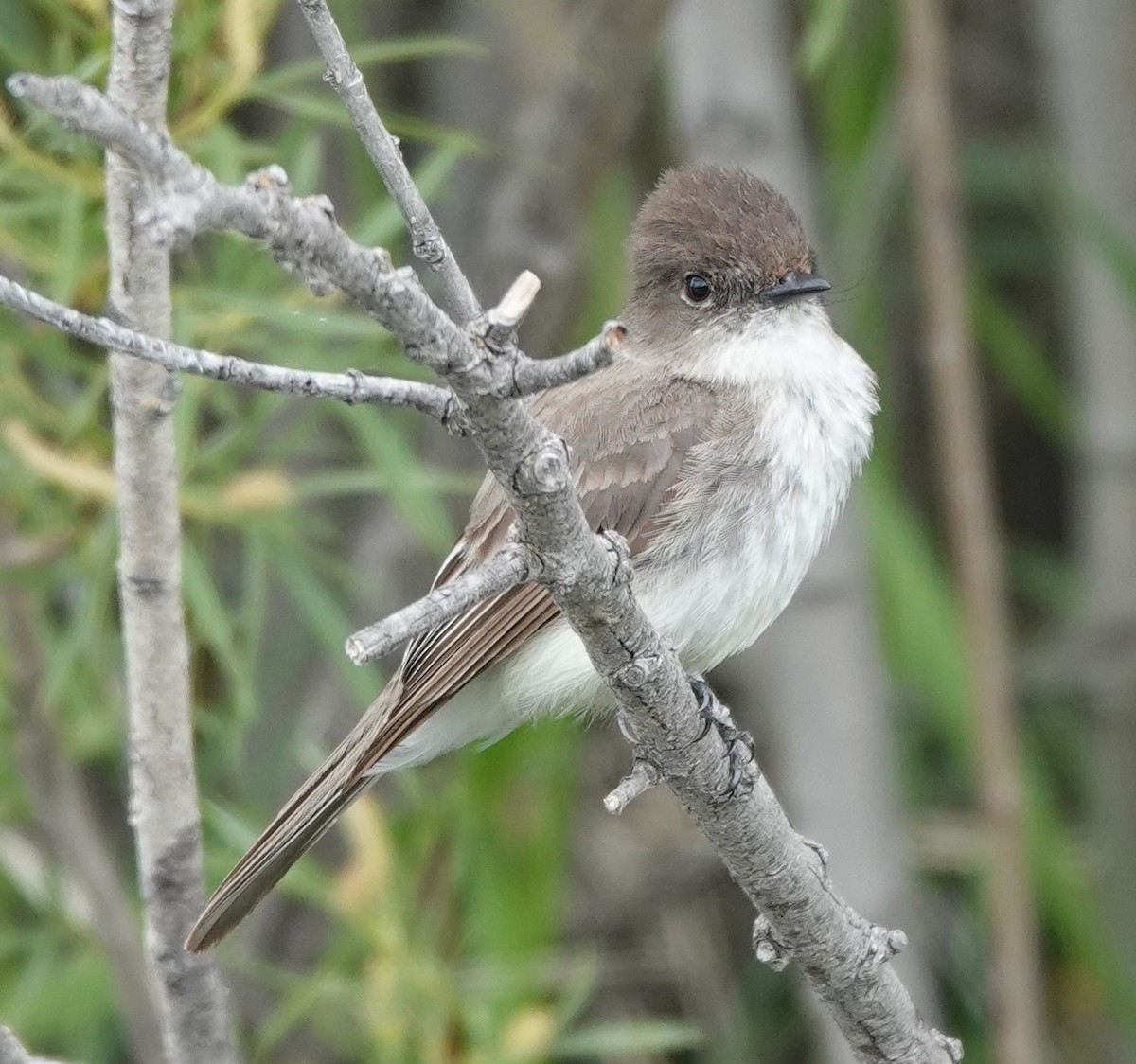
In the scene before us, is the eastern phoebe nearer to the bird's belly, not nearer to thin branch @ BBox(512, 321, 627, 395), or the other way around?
the bird's belly

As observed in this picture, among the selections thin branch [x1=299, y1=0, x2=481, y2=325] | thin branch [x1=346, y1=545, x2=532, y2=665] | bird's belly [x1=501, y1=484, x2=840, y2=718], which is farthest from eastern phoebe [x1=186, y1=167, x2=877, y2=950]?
thin branch [x1=299, y1=0, x2=481, y2=325]

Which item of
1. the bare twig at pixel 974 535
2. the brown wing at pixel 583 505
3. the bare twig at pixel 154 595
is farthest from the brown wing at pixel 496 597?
the bare twig at pixel 974 535

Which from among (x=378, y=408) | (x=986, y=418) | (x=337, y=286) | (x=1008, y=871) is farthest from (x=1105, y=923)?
(x=337, y=286)

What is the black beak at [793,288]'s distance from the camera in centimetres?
267

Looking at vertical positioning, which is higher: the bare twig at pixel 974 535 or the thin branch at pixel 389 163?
the bare twig at pixel 974 535

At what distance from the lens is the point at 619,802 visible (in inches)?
74.3

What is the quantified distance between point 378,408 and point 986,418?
2.52 meters

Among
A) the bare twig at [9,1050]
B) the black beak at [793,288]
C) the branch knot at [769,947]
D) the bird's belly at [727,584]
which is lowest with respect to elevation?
the bare twig at [9,1050]

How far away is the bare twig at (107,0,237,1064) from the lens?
1.84 metres

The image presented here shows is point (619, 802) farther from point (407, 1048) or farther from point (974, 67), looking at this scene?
point (974, 67)

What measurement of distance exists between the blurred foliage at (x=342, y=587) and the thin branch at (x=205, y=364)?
988 mm

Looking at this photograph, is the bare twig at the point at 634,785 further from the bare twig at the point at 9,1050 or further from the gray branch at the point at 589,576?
the bare twig at the point at 9,1050

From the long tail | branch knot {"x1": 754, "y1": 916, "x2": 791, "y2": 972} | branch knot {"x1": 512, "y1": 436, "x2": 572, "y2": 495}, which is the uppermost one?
the long tail

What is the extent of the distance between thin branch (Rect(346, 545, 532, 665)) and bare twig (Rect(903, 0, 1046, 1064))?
204 cm
